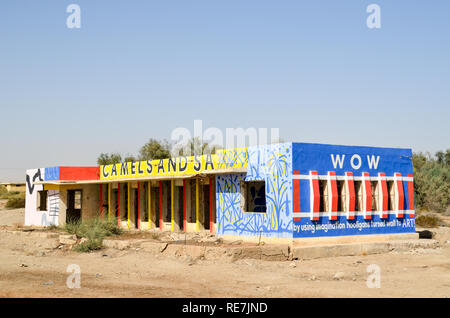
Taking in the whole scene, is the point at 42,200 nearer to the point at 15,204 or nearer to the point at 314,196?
the point at 15,204

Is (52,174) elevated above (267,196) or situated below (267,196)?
above

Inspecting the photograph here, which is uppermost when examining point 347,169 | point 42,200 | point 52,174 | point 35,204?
point 52,174

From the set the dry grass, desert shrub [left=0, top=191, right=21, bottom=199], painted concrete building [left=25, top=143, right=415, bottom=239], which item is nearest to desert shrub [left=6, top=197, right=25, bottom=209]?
desert shrub [left=0, top=191, right=21, bottom=199]

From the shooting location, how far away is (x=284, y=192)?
1636 cm

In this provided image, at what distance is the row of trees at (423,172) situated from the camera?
1381 inches

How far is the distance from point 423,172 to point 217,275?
32786 mm

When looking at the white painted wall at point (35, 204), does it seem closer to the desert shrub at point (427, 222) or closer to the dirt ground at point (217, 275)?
the dirt ground at point (217, 275)

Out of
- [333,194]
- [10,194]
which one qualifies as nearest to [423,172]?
[333,194]

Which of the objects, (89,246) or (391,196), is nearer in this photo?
(89,246)

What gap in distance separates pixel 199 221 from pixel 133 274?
304 inches

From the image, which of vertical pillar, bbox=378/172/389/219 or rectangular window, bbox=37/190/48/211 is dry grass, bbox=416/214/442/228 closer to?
vertical pillar, bbox=378/172/389/219

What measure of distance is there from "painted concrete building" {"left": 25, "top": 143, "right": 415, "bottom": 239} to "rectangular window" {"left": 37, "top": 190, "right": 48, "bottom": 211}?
26.1 feet

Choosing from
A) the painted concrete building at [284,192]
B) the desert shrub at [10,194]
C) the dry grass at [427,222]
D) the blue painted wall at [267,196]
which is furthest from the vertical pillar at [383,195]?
the desert shrub at [10,194]

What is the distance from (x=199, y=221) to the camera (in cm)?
2114
